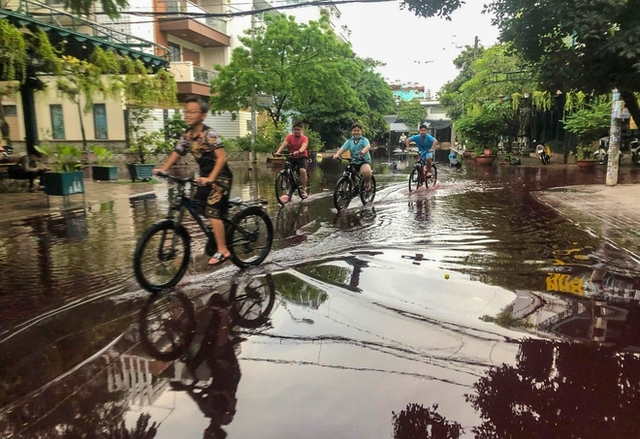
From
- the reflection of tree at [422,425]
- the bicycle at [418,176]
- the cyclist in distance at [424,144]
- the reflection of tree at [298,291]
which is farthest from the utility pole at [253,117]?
the reflection of tree at [422,425]

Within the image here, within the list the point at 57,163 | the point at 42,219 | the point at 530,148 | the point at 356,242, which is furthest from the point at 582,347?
the point at 530,148

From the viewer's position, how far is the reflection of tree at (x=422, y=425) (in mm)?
2861

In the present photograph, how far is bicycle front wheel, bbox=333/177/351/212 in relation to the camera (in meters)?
10.3

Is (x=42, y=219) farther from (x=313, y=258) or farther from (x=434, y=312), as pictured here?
(x=434, y=312)

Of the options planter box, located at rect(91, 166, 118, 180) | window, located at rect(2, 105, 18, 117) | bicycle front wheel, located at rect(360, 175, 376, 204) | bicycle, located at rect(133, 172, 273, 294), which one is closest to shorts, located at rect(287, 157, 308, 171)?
bicycle front wheel, located at rect(360, 175, 376, 204)

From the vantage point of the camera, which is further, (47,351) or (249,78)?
(249,78)

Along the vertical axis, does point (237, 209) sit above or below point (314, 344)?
above

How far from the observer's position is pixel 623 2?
5543 millimetres

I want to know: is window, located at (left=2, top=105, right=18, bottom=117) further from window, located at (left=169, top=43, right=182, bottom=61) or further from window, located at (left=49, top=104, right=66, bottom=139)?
window, located at (left=169, top=43, right=182, bottom=61)

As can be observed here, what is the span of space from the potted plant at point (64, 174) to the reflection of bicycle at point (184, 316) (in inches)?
260

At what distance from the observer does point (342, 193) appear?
1054 centimetres

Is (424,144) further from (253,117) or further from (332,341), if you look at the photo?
(253,117)

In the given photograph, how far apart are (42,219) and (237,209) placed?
5.04 m

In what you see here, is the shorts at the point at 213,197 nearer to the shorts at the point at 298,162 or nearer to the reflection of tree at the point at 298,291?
the reflection of tree at the point at 298,291
